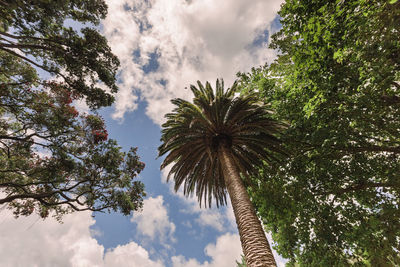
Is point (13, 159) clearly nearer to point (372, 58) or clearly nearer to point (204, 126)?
point (204, 126)

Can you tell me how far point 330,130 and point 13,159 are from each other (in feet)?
42.6

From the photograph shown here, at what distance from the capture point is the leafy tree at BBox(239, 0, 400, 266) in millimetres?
4469

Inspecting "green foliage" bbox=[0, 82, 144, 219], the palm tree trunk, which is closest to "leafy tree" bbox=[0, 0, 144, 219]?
"green foliage" bbox=[0, 82, 144, 219]

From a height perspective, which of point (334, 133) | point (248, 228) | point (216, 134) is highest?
point (216, 134)

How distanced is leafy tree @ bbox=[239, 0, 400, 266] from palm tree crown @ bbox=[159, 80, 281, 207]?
2.21 feet

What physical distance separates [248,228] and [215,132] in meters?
3.58

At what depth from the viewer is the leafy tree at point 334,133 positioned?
447 centimetres

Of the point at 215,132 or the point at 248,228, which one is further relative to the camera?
the point at 215,132

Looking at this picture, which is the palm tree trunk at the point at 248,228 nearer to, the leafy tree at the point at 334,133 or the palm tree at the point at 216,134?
the palm tree at the point at 216,134

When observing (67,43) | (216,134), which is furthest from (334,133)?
(67,43)

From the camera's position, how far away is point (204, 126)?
265 inches

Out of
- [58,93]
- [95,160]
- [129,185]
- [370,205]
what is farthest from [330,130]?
[58,93]

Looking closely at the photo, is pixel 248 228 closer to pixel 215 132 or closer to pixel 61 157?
pixel 215 132

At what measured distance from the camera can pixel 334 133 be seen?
17.2 ft
